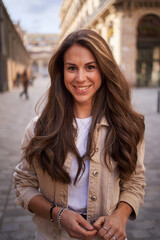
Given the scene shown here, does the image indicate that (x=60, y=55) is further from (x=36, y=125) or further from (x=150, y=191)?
(x=150, y=191)

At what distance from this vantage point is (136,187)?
1.74m

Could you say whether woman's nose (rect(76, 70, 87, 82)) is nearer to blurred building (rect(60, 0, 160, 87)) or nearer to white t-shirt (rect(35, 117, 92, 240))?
white t-shirt (rect(35, 117, 92, 240))

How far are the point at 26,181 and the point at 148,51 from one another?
2674cm

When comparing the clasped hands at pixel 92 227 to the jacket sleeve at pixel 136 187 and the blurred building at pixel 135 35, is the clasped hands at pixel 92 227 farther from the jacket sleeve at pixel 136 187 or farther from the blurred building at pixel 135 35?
the blurred building at pixel 135 35

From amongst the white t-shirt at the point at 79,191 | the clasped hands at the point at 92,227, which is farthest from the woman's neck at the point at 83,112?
the clasped hands at the point at 92,227

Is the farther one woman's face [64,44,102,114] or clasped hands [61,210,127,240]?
woman's face [64,44,102,114]

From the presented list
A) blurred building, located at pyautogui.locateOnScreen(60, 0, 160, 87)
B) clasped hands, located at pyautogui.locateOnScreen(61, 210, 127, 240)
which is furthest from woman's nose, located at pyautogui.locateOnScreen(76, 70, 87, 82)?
blurred building, located at pyautogui.locateOnScreen(60, 0, 160, 87)

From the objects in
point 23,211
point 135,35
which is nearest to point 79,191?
point 23,211

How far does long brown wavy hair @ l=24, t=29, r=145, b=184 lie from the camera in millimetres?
1587

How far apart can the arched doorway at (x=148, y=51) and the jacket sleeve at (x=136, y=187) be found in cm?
2543

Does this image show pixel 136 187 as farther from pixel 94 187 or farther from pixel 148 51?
pixel 148 51

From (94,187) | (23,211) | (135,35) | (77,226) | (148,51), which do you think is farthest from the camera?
(148,51)

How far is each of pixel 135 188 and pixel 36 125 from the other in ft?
2.63

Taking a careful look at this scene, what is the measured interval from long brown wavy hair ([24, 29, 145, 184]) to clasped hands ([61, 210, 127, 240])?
233 mm
